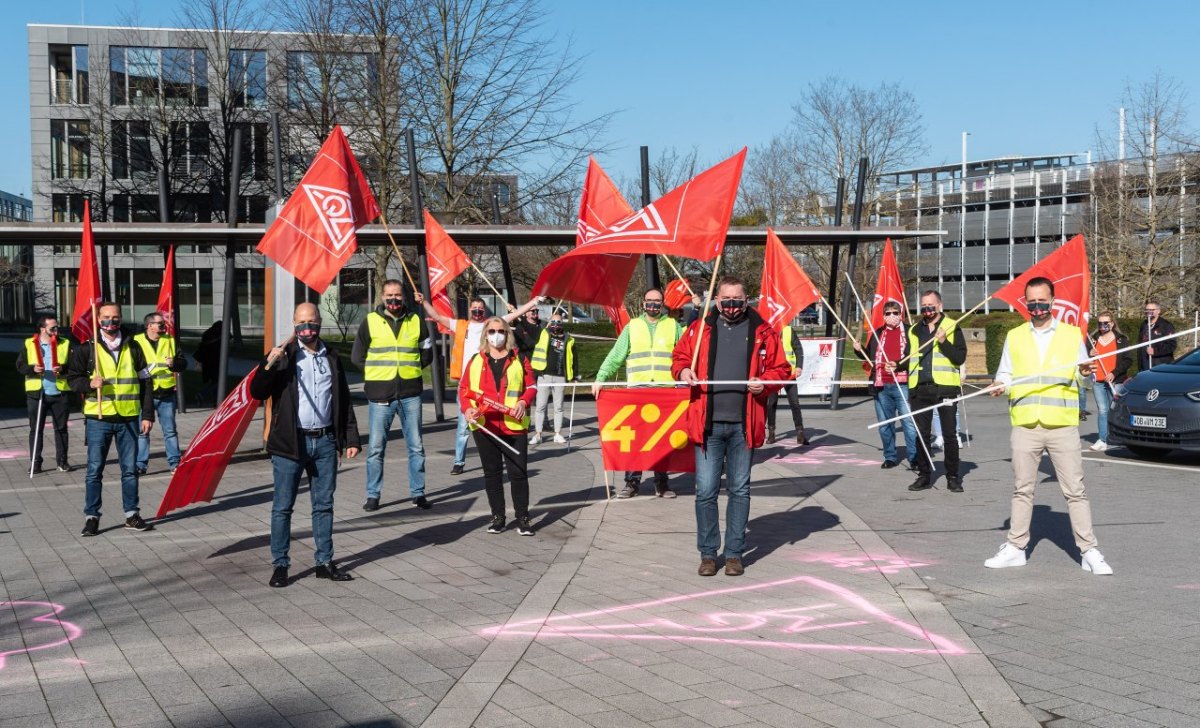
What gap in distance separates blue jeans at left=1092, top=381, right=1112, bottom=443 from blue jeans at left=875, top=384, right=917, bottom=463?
11.5 ft

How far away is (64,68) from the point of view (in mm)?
60656

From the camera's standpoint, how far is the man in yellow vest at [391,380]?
10.7 metres

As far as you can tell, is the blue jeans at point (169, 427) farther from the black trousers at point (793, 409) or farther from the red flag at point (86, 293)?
the black trousers at point (793, 409)

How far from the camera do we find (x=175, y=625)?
21.4ft

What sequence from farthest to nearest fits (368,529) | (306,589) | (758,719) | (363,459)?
(363,459)
(368,529)
(306,589)
(758,719)

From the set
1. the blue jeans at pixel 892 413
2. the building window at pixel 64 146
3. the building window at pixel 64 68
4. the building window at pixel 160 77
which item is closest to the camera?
the blue jeans at pixel 892 413

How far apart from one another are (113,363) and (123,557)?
193 cm

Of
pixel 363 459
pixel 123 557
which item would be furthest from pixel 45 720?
pixel 363 459

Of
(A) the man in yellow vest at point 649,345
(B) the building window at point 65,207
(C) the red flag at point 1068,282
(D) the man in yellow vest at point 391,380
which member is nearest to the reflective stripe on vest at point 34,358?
(D) the man in yellow vest at point 391,380

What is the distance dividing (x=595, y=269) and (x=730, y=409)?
379 centimetres

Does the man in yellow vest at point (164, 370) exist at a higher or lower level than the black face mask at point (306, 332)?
lower

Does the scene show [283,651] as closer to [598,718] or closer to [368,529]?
[598,718]

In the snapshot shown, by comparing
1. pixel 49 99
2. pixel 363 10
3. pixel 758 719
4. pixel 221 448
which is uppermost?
pixel 49 99

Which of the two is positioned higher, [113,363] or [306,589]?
[113,363]
